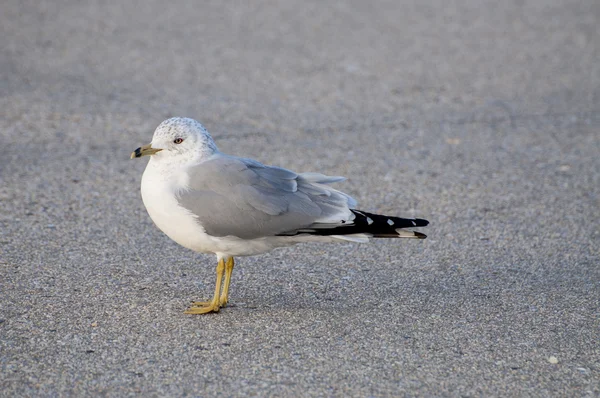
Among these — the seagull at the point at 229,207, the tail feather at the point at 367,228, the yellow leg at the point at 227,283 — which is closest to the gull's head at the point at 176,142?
the seagull at the point at 229,207

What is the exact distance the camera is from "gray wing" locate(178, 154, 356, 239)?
4043 millimetres

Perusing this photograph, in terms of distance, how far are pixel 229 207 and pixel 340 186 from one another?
2379 millimetres

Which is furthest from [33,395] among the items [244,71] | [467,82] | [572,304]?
[467,82]

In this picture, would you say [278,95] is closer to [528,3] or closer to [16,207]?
[16,207]

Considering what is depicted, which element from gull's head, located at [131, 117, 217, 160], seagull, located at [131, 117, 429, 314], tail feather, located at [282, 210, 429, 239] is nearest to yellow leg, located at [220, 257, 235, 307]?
seagull, located at [131, 117, 429, 314]

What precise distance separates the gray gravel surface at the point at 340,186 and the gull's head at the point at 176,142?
31.0 inches

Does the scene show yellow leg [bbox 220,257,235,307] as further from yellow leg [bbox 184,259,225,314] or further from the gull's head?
the gull's head

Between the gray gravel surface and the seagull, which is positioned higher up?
the seagull

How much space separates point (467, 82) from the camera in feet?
29.5

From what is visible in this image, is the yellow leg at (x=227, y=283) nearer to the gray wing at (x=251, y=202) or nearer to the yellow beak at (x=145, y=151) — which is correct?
the gray wing at (x=251, y=202)

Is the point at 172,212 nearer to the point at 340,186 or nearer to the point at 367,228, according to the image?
the point at 367,228

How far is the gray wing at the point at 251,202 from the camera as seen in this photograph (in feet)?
13.3

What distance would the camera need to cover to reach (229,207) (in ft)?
13.3

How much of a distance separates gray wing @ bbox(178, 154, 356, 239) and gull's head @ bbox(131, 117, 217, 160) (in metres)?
0.11
